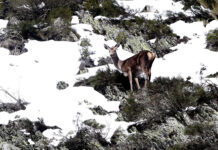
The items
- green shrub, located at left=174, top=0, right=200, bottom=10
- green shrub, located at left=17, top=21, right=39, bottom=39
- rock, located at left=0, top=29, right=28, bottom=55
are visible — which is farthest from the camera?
green shrub, located at left=174, top=0, right=200, bottom=10

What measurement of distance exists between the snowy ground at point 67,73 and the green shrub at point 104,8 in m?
0.86

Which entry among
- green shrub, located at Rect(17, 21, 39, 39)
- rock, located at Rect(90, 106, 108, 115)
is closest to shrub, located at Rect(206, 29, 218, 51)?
rock, located at Rect(90, 106, 108, 115)

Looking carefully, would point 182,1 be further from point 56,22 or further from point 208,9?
point 56,22

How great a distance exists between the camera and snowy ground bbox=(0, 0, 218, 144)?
33.3ft

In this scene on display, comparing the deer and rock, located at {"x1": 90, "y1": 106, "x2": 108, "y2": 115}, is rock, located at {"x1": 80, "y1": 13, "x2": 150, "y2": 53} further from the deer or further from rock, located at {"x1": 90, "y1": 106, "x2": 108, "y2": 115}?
rock, located at {"x1": 90, "y1": 106, "x2": 108, "y2": 115}

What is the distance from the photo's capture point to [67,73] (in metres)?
12.0

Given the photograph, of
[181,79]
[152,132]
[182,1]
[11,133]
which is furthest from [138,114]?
[182,1]

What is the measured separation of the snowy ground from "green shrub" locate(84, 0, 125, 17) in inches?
33.7

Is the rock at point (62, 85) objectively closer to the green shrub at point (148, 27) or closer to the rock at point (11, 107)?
the rock at point (11, 107)

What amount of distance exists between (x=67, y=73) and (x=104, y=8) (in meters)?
4.16

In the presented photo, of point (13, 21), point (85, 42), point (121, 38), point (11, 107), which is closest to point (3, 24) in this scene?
point (13, 21)

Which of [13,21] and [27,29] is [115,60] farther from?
[13,21]

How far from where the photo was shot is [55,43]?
45.4ft

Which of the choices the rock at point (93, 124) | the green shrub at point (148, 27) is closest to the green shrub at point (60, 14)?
the green shrub at point (148, 27)
